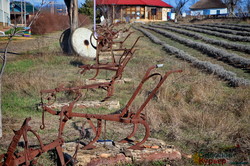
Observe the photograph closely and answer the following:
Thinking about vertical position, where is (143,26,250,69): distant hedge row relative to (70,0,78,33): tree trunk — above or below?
below

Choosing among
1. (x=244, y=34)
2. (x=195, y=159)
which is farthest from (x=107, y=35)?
(x=244, y=34)

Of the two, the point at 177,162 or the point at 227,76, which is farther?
the point at 227,76

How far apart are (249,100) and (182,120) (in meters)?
1.63

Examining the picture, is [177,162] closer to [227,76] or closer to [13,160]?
[13,160]

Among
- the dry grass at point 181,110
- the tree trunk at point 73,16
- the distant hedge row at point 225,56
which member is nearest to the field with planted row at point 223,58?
the distant hedge row at point 225,56

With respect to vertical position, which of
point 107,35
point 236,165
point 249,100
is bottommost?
point 236,165

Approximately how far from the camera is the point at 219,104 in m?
5.55

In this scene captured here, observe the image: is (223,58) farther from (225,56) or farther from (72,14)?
(72,14)

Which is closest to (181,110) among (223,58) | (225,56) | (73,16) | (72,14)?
(225,56)

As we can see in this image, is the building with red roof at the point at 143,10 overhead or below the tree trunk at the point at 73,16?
overhead

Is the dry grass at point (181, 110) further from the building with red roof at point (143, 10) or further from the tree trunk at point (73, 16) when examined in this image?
the building with red roof at point (143, 10)

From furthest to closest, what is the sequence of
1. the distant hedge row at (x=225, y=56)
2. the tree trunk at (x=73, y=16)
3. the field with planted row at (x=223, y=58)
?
the tree trunk at (x=73, y=16), the distant hedge row at (x=225, y=56), the field with planted row at (x=223, y=58)

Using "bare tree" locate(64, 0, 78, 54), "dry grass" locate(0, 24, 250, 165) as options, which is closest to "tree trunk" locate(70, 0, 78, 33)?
"bare tree" locate(64, 0, 78, 54)

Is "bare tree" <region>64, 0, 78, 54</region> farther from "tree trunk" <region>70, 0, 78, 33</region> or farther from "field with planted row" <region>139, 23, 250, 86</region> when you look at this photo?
"field with planted row" <region>139, 23, 250, 86</region>
